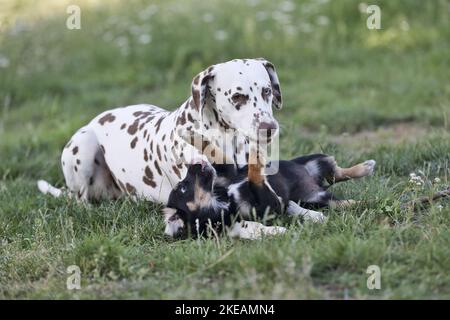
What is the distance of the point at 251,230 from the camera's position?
16.9ft

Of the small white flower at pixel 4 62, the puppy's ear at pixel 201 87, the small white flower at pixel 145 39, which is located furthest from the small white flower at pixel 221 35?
the puppy's ear at pixel 201 87

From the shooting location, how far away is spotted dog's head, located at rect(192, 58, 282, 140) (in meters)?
5.35

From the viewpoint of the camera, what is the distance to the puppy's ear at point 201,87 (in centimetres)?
561

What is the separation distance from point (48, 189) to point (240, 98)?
226cm

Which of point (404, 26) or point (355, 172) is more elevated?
point (404, 26)

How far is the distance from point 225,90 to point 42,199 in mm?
1982

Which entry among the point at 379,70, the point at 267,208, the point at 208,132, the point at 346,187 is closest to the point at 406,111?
the point at 379,70

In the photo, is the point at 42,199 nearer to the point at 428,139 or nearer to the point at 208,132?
the point at 208,132

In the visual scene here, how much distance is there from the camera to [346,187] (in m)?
6.04

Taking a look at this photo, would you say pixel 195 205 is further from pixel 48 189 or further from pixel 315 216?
pixel 48 189

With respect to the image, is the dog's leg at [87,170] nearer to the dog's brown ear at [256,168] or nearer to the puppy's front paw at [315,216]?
the dog's brown ear at [256,168]

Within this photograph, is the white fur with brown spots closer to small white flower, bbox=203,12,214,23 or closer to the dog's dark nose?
the dog's dark nose

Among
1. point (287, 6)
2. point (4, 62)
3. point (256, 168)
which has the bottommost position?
point (4, 62)

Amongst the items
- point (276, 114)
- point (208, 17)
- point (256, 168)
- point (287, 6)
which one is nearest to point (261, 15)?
point (287, 6)
